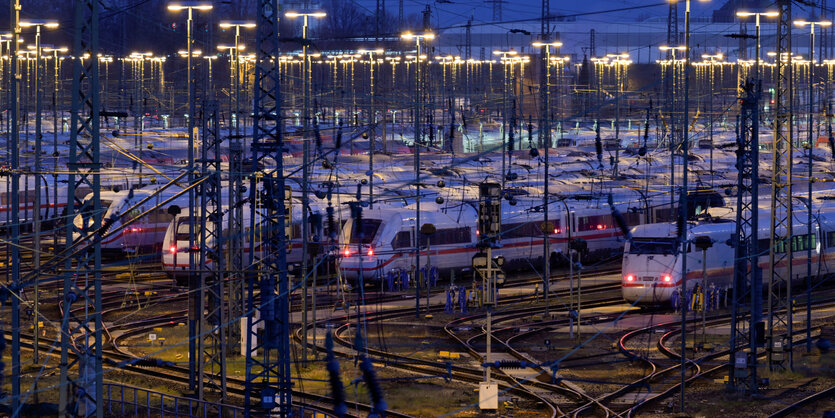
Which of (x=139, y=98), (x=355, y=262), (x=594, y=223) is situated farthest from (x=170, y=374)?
(x=139, y=98)

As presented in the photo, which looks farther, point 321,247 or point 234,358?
point 321,247

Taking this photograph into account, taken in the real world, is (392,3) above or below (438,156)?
above

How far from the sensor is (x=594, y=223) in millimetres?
37125

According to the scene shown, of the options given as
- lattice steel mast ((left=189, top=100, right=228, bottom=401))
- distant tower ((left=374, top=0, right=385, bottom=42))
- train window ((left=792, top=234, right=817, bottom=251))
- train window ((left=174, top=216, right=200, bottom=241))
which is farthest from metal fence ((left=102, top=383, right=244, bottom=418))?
distant tower ((left=374, top=0, right=385, bottom=42))

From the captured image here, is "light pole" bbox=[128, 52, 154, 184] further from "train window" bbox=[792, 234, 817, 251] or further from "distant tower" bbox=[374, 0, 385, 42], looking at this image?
"train window" bbox=[792, 234, 817, 251]

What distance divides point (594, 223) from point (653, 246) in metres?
8.30

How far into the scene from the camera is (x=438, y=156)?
56.0 metres

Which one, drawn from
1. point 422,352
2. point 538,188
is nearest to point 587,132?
point 538,188

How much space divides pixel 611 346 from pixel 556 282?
981 centimetres

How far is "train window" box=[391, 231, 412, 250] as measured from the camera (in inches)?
1265

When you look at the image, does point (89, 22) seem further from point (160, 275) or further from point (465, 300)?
point (160, 275)

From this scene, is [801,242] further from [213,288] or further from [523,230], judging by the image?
[213,288]

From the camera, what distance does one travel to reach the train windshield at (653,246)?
1125 inches

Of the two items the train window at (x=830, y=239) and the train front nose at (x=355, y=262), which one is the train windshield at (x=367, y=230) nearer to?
the train front nose at (x=355, y=262)
